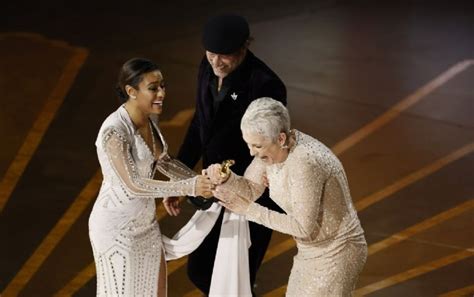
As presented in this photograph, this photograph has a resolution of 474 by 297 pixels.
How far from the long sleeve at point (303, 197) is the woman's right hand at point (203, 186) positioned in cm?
55

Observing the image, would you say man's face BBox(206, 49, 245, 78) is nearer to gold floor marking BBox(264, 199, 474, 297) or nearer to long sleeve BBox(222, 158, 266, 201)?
long sleeve BBox(222, 158, 266, 201)

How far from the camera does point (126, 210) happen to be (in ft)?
21.0

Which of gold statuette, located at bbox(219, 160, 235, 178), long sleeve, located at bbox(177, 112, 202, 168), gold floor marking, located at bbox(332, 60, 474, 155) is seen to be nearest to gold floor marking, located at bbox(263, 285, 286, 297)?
long sleeve, located at bbox(177, 112, 202, 168)

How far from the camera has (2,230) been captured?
27.8ft

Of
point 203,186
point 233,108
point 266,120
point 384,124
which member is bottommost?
point 384,124

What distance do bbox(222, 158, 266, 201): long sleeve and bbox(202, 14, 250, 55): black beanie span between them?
2.26ft

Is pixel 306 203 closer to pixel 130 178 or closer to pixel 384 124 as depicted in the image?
pixel 130 178

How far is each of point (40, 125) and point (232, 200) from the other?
4.32m

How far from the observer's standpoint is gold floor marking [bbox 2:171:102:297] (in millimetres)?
7801

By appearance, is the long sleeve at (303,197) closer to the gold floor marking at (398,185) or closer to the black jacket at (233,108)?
the black jacket at (233,108)

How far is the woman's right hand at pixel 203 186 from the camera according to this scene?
6.31m

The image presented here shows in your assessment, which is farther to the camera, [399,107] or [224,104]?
[399,107]

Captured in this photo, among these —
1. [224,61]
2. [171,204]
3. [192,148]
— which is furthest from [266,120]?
[192,148]

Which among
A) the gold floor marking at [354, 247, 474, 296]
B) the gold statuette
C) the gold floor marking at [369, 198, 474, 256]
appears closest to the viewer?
the gold statuette
